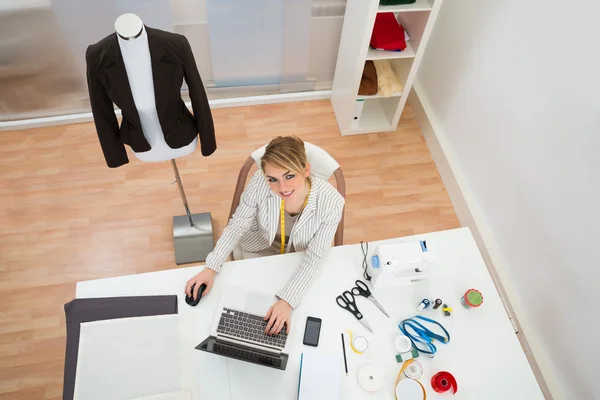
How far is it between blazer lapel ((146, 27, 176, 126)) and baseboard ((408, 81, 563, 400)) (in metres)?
1.78

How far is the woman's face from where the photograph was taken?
62.4 inches

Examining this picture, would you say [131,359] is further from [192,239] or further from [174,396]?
[192,239]

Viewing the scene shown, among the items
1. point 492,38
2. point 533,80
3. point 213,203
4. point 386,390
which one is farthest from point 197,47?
point 386,390

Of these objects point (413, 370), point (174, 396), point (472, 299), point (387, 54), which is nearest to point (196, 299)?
point (174, 396)

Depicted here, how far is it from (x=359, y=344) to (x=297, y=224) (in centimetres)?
49

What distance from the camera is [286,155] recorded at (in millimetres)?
1563

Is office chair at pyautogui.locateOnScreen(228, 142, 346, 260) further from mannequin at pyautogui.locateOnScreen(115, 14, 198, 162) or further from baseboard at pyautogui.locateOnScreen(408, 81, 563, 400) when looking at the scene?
baseboard at pyautogui.locateOnScreen(408, 81, 563, 400)

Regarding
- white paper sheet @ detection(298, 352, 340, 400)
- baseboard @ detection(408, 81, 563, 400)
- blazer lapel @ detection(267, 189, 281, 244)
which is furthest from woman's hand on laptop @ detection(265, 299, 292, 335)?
baseboard @ detection(408, 81, 563, 400)

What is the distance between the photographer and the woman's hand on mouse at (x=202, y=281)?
1.63 m

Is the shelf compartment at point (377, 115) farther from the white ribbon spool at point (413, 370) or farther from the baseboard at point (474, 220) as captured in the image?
the white ribbon spool at point (413, 370)

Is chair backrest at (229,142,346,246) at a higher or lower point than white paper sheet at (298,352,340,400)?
higher

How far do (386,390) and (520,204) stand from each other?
4.54ft

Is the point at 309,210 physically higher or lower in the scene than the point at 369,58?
lower

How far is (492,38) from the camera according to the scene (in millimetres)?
2451
